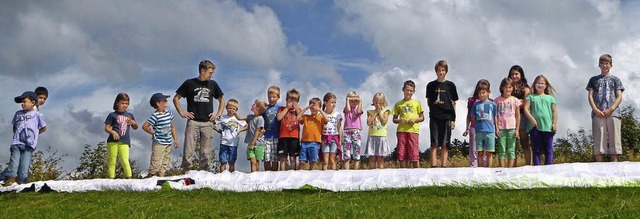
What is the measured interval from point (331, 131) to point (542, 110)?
4.18m

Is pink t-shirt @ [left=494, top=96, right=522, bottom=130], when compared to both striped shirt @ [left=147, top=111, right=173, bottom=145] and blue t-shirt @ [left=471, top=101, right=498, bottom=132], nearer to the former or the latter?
blue t-shirt @ [left=471, top=101, right=498, bottom=132]

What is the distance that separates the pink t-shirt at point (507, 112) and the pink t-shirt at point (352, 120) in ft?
9.16

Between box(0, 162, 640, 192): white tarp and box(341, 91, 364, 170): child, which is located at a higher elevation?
box(341, 91, 364, 170): child

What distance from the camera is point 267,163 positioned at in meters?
13.8

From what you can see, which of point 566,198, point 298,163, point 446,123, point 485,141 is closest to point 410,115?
point 446,123

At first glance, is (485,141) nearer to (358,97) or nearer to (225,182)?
(358,97)

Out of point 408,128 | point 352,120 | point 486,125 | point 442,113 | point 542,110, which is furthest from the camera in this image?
point 352,120

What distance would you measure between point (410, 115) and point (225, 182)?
4147 mm

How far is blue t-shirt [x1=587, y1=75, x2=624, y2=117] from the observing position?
12.9 meters

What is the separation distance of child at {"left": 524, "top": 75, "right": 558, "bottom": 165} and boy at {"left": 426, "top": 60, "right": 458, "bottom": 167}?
1437 mm

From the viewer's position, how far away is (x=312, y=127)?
13328 mm

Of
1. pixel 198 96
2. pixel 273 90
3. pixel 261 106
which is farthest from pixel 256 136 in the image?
pixel 198 96

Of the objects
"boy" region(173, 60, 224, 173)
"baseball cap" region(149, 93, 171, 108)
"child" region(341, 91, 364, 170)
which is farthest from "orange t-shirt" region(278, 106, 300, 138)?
"baseball cap" region(149, 93, 171, 108)

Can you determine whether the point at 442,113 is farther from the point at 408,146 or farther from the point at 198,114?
the point at 198,114
